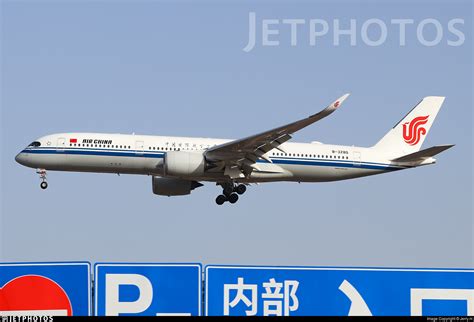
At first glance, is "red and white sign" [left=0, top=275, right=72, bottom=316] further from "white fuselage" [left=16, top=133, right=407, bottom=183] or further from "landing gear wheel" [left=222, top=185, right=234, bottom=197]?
"landing gear wheel" [left=222, top=185, right=234, bottom=197]

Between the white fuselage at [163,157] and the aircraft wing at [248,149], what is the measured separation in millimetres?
691

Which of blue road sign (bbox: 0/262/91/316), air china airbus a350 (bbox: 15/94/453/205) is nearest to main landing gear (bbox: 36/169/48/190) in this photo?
air china airbus a350 (bbox: 15/94/453/205)

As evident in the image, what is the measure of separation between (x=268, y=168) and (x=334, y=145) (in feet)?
13.0

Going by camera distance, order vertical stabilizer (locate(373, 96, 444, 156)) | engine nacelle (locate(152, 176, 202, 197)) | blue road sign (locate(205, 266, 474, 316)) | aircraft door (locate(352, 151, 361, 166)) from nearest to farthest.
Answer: blue road sign (locate(205, 266, 474, 316)) < aircraft door (locate(352, 151, 361, 166)) < engine nacelle (locate(152, 176, 202, 197)) < vertical stabilizer (locate(373, 96, 444, 156))

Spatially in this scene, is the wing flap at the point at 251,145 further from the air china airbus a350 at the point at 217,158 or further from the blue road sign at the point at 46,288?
the blue road sign at the point at 46,288

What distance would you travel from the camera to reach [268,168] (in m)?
46.9

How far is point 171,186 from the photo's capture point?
162ft

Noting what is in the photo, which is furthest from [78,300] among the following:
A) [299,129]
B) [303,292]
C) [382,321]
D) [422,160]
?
[422,160]

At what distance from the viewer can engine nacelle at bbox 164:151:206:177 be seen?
143 ft

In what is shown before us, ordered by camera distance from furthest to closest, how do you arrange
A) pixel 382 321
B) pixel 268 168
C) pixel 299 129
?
1. pixel 268 168
2. pixel 299 129
3. pixel 382 321

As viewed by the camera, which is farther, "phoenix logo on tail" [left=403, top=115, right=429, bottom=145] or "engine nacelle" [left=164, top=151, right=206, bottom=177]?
"phoenix logo on tail" [left=403, top=115, right=429, bottom=145]

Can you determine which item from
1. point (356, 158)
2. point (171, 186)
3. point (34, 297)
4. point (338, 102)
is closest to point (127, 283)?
point (34, 297)

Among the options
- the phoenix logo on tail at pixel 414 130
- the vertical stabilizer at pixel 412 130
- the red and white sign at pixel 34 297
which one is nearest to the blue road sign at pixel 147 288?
the red and white sign at pixel 34 297

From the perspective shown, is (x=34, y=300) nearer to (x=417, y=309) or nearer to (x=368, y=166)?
(x=417, y=309)
